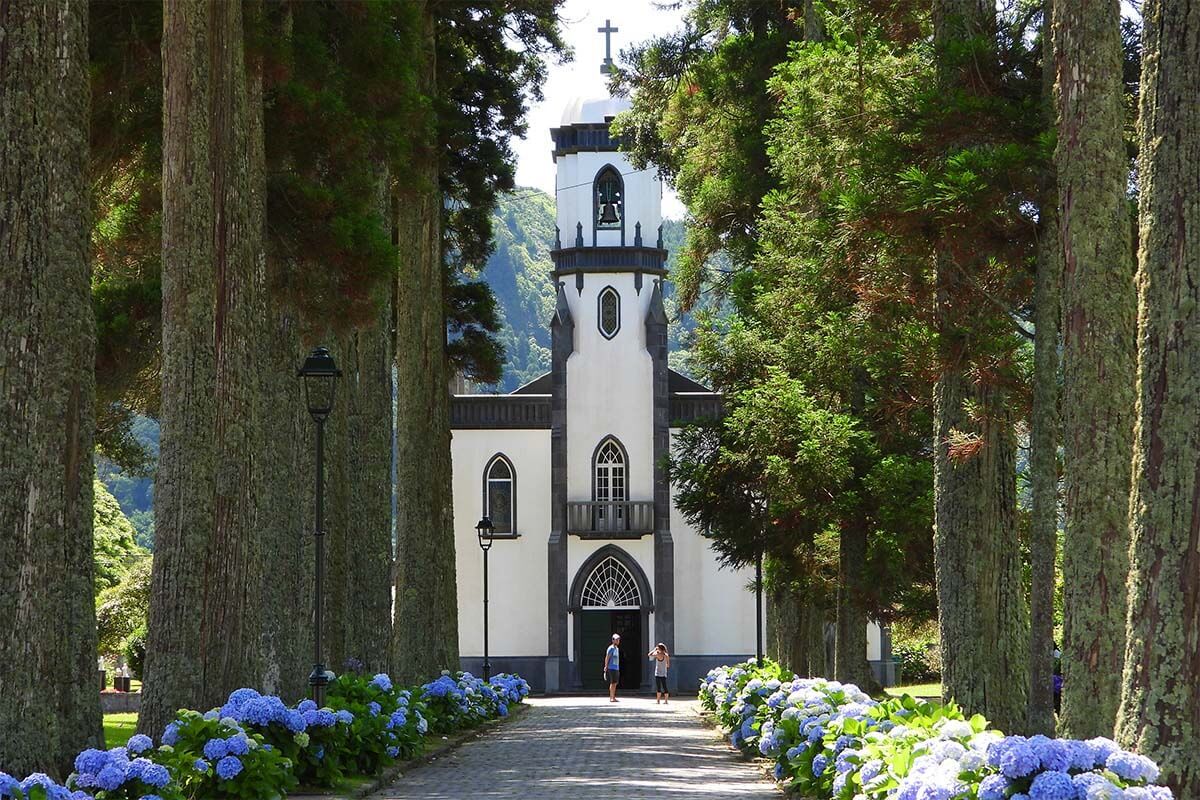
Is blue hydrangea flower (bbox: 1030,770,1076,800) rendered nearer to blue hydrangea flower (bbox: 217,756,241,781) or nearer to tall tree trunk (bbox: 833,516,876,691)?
blue hydrangea flower (bbox: 217,756,241,781)

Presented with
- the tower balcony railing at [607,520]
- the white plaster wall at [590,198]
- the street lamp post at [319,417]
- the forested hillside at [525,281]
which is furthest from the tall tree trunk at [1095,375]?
the forested hillside at [525,281]

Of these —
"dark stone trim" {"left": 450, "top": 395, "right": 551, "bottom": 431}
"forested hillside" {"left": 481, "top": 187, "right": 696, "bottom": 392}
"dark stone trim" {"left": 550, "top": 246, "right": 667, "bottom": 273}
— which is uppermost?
"forested hillside" {"left": 481, "top": 187, "right": 696, "bottom": 392}

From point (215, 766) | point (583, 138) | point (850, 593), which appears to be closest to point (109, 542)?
point (583, 138)

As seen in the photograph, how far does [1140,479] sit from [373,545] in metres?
12.8

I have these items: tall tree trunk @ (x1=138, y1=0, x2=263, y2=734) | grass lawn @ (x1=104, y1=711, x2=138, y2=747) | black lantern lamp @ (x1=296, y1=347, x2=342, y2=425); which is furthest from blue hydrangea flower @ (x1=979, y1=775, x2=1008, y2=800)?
grass lawn @ (x1=104, y1=711, x2=138, y2=747)

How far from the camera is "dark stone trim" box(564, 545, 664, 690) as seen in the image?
46594 millimetres

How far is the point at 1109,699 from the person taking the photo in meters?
10.8

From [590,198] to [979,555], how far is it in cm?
3493

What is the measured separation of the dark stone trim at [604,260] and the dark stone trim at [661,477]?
723 mm

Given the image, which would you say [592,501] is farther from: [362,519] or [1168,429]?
[1168,429]

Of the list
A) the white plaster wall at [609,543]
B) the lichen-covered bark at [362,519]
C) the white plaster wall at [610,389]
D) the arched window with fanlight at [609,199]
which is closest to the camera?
the lichen-covered bark at [362,519]

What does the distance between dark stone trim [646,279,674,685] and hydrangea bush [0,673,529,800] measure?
27.7m

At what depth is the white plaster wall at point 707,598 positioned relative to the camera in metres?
47.2

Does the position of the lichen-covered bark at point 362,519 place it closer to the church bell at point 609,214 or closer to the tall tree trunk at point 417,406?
the tall tree trunk at point 417,406
